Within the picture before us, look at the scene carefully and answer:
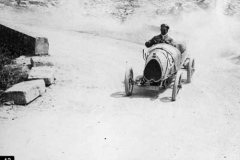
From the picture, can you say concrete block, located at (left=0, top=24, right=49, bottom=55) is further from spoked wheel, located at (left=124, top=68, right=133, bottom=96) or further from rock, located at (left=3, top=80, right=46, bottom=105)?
spoked wheel, located at (left=124, top=68, right=133, bottom=96)

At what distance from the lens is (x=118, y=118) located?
749 cm

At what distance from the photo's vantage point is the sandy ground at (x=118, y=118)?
20.0 ft

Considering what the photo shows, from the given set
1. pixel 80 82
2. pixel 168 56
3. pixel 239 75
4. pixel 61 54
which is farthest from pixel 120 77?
pixel 239 75

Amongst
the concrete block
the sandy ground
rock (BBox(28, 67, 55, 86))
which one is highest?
the concrete block

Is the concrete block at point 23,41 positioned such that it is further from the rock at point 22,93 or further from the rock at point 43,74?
the rock at point 22,93

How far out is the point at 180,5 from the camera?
68.7ft

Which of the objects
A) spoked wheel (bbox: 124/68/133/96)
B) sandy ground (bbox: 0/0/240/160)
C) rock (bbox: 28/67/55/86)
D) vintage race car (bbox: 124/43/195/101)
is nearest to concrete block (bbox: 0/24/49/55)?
sandy ground (bbox: 0/0/240/160)

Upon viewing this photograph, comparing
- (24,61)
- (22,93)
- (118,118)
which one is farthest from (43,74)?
(118,118)

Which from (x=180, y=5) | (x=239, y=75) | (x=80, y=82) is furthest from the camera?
(x=180, y=5)

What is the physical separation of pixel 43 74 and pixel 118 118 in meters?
3.14

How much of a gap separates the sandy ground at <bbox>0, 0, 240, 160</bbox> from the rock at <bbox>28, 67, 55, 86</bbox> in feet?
0.80

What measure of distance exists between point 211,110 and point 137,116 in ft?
6.40

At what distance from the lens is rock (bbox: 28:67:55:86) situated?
929 centimetres

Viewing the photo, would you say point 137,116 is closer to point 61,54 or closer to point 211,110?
point 211,110
